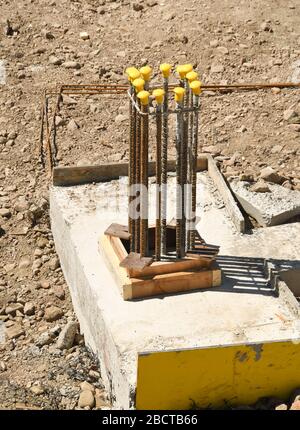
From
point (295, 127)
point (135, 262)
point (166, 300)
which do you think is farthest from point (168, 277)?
point (295, 127)

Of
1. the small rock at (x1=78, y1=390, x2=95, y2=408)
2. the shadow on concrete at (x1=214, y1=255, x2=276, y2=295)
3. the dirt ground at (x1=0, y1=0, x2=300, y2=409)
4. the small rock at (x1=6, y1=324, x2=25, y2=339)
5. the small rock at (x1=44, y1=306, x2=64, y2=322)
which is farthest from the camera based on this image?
the small rock at (x1=44, y1=306, x2=64, y2=322)

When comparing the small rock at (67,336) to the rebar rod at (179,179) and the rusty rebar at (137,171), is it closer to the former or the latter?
the rusty rebar at (137,171)

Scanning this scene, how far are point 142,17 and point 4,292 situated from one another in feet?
19.7

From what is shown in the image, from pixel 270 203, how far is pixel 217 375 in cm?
268

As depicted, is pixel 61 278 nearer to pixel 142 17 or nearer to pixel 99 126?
pixel 99 126

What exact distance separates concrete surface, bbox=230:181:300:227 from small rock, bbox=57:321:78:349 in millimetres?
2214

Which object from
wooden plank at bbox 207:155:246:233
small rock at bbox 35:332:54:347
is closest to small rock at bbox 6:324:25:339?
small rock at bbox 35:332:54:347

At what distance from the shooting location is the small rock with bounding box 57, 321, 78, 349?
8.83 meters

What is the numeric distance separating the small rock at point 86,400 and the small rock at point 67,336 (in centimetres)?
78

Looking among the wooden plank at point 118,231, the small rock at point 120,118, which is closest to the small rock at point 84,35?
the small rock at point 120,118

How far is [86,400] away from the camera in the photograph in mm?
8086

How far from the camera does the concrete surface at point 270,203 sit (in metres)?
9.53

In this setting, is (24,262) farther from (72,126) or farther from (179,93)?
(179,93)

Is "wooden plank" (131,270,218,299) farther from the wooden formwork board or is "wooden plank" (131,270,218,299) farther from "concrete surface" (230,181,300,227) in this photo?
"concrete surface" (230,181,300,227)
